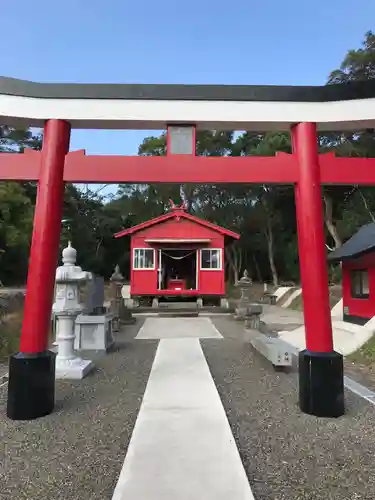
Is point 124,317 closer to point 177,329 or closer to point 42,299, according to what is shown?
point 177,329

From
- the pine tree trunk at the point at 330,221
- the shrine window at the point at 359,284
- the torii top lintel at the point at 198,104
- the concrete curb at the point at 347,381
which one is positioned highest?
the pine tree trunk at the point at 330,221

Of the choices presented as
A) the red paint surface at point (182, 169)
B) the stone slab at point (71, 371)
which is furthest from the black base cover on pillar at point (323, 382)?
the stone slab at point (71, 371)

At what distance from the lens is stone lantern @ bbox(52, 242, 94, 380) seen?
608 cm

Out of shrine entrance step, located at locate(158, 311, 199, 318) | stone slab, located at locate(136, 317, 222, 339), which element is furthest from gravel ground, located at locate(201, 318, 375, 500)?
shrine entrance step, located at locate(158, 311, 199, 318)

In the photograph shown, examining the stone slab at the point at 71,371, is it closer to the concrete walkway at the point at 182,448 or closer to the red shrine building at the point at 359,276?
the concrete walkway at the point at 182,448

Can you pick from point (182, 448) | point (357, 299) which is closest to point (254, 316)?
point (357, 299)

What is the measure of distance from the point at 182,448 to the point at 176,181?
286 centimetres

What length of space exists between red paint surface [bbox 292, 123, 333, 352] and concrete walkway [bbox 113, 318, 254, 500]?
56.2 inches

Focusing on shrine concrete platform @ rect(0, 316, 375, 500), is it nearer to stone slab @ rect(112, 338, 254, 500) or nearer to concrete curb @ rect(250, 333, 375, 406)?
stone slab @ rect(112, 338, 254, 500)

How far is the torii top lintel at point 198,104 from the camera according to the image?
462 centimetres

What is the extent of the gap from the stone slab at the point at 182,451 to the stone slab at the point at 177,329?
Answer: 5.32 metres

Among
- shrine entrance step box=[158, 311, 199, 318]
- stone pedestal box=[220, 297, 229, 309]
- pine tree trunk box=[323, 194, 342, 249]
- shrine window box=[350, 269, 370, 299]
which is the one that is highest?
pine tree trunk box=[323, 194, 342, 249]

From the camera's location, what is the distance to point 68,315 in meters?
6.18

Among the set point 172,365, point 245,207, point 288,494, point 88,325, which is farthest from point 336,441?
point 245,207
